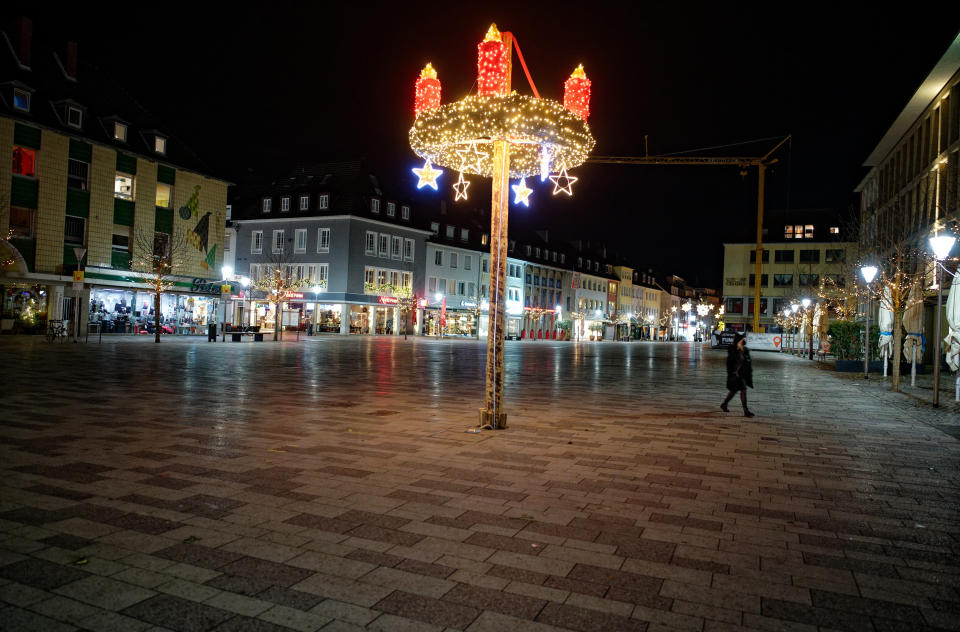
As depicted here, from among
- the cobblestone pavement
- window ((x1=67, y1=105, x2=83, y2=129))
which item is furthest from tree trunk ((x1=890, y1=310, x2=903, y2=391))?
window ((x1=67, y1=105, x2=83, y2=129))

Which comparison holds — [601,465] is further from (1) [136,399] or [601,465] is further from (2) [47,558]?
(1) [136,399]

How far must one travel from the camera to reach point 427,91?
Result: 10367 mm

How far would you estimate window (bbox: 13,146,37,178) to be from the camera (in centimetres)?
3447

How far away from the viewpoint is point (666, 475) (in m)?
6.96

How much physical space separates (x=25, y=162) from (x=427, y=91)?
34275 mm

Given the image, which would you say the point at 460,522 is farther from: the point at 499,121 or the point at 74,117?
the point at 74,117

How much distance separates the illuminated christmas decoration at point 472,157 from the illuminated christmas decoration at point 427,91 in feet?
2.99

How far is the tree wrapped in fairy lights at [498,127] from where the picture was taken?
935 centimetres

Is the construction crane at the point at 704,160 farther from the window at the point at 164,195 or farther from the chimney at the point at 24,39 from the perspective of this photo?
the chimney at the point at 24,39

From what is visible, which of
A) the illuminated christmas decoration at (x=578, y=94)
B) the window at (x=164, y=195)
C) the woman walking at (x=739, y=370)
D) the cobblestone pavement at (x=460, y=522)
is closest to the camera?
the cobblestone pavement at (x=460, y=522)

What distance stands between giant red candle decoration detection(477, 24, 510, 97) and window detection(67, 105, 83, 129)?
3685 cm

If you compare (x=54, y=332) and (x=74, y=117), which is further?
(x=74, y=117)

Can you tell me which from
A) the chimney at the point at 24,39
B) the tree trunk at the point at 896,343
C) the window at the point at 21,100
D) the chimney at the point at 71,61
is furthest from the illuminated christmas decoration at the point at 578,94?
the chimney at the point at 71,61

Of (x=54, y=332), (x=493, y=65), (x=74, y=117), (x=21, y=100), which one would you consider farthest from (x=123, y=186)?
(x=493, y=65)
